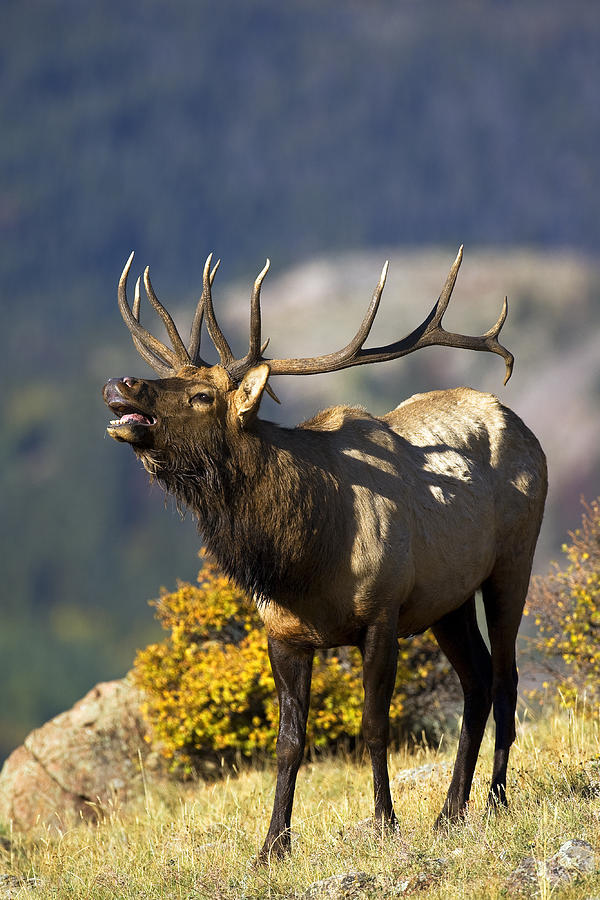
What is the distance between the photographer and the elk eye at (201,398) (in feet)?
17.4

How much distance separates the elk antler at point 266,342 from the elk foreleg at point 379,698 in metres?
1.37

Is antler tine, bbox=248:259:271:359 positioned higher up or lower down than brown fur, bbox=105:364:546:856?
higher up

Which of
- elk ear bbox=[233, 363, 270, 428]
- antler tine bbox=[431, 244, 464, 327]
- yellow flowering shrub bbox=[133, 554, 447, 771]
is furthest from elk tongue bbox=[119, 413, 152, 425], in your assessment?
yellow flowering shrub bbox=[133, 554, 447, 771]

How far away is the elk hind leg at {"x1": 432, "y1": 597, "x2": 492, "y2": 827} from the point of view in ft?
20.7

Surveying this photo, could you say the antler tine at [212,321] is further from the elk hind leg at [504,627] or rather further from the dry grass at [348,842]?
the dry grass at [348,842]

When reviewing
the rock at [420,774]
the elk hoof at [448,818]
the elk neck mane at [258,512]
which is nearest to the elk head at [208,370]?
the elk neck mane at [258,512]

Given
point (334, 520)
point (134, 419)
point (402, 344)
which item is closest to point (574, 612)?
point (402, 344)

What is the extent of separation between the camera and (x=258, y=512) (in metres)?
5.42

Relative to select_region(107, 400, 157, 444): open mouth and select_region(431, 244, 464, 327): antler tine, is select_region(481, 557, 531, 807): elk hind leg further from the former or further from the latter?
select_region(107, 400, 157, 444): open mouth

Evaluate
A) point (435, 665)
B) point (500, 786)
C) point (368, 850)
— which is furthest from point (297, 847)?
point (435, 665)

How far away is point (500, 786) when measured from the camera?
6.18 metres

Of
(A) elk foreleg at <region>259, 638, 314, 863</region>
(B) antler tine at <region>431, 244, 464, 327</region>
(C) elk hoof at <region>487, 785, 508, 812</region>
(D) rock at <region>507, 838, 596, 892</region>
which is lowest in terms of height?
(D) rock at <region>507, 838, 596, 892</region>

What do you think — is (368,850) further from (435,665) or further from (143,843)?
(435,665)

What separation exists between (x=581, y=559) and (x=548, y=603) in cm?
48
